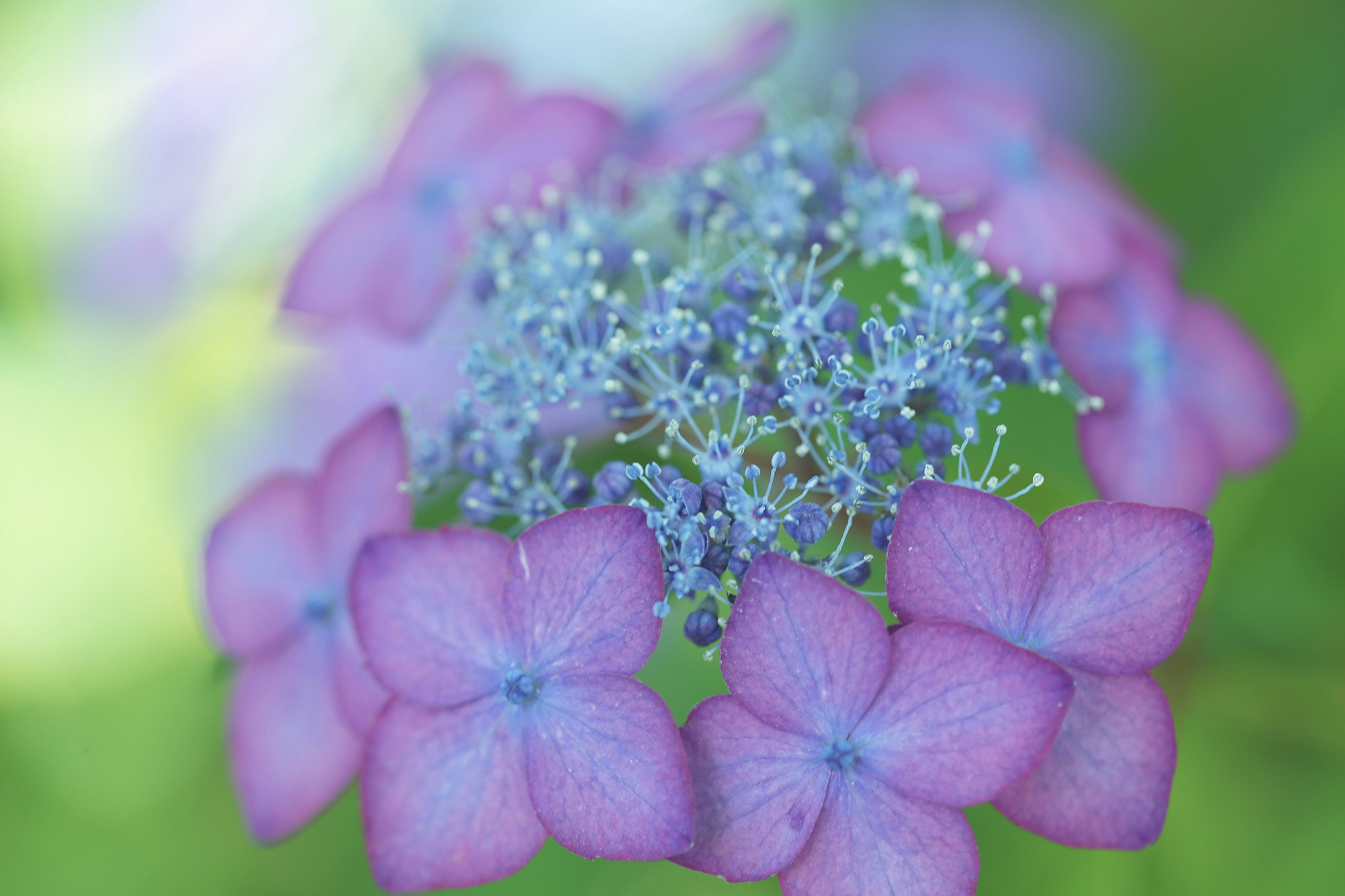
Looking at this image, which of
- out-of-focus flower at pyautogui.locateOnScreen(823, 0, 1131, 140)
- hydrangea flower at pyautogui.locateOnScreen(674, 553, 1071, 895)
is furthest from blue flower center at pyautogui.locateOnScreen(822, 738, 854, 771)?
out-of-focus flower at pyautogui.locateOnScreen(823, 0, 1131, 140)

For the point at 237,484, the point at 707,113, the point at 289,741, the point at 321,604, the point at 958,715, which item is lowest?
the point at 237,484

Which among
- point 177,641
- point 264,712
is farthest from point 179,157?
point 264,712

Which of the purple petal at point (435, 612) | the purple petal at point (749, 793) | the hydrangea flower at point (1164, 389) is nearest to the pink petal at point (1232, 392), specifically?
the hydrangea flower at point (1164, 389)

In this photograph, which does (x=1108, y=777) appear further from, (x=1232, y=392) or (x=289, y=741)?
(x=289, y=741)

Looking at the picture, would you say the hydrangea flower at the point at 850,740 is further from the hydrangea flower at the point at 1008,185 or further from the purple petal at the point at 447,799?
the hydrangea flower at the point at 1008,185

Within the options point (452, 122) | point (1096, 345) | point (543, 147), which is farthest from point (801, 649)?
point (452, 122)

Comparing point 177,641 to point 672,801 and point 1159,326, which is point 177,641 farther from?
point 1159,326
